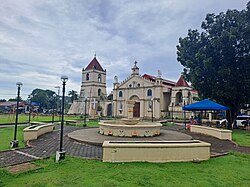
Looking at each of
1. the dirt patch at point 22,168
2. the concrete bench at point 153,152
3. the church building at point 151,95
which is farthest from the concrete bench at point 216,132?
the church building at point 151,95

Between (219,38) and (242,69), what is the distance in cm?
381

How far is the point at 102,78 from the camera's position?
49.0 meters

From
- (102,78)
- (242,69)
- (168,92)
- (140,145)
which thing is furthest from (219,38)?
(102,78)

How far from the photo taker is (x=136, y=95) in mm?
40875

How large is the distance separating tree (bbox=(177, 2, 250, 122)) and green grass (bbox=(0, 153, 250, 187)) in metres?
13.8

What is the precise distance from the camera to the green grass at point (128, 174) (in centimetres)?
460

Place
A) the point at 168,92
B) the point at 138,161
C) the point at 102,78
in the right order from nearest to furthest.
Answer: the point at 138,161 → the point at 168,92 → the point at 102,78

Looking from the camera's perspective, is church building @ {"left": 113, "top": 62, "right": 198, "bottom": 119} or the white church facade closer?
church building @ {"left": 113, "top": 62, "right": 198, "bottom": 119}

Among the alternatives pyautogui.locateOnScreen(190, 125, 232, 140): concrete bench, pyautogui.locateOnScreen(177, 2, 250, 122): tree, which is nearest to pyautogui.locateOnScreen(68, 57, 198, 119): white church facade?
pyautogui.locateOnScreen(177, 2, 250, 122): tree

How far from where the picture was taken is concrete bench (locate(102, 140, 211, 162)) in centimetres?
621

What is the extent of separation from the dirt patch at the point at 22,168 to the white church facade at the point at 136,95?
27.9 meters

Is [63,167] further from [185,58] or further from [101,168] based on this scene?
[185,58]

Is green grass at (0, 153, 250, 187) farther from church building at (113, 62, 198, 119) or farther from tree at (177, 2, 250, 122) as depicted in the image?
church building at (113, 62, 198, 119)

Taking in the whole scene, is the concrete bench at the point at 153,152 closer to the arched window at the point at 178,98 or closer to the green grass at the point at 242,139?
the green grass at the point at 242,139
